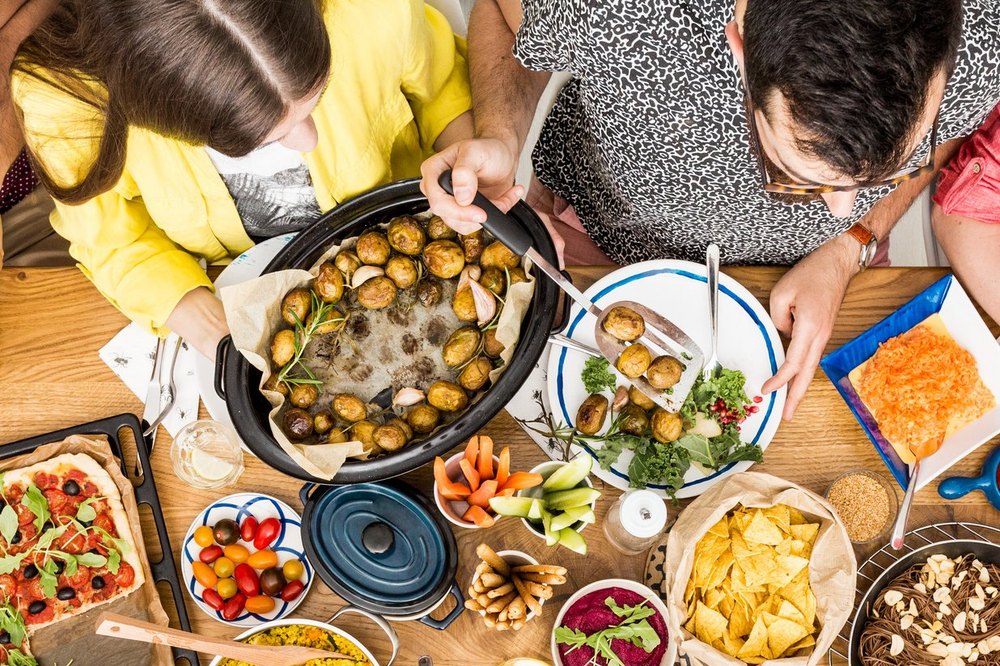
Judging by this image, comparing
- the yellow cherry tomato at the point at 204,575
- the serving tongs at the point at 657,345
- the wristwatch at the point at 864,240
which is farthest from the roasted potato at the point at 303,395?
the wristwatch at the point at 864,240

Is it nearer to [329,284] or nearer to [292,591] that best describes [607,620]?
[292,591]

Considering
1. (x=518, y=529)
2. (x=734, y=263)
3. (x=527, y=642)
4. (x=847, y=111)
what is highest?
(x=847, y=111)

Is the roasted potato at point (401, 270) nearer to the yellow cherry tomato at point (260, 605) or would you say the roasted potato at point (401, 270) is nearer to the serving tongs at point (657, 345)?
the serving tongs at point (657, 345)

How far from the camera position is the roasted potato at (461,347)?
127 cm

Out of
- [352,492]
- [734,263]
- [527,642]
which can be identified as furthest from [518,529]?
[734,263]

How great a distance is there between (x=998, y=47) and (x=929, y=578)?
2.95 ft

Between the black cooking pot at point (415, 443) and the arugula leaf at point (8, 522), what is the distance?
19.5 inches

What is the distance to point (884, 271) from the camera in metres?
1.37

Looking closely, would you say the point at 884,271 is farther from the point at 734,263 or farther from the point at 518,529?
the point at 518,529

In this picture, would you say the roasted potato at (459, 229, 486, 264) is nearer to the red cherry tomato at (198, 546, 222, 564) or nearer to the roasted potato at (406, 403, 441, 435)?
the roasted potato at (406, 403, 441, 435)

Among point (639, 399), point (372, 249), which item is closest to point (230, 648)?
point (372, 249)

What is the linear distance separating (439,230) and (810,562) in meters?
0.88

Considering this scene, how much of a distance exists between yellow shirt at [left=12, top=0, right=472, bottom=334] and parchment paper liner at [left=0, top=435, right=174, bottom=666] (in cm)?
27

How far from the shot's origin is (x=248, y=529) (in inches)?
52.5
